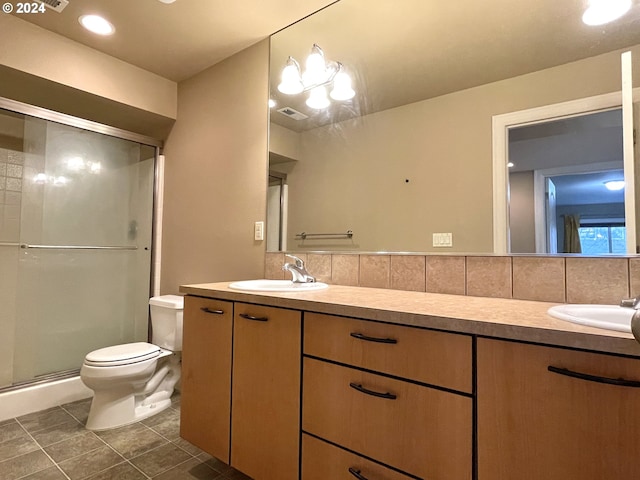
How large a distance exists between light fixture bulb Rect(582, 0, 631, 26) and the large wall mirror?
3cm

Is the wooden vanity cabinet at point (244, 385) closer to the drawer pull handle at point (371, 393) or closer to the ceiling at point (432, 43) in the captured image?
the drawer pull handle at point (371, 393)

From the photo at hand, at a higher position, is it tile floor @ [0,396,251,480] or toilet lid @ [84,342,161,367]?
toilet lid @ [84,342,161,367]

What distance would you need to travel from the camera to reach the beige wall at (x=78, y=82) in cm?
196

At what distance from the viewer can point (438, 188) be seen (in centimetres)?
155

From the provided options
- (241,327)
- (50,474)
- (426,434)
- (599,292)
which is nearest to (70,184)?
(50,474)

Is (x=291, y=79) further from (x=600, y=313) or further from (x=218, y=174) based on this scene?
(x=600, y=313)

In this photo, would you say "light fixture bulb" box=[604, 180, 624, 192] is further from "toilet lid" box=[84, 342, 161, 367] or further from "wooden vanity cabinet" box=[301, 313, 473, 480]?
"toilet lid" box=[84, 342, 161, 367]

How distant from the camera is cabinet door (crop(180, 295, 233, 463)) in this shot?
1.39 m

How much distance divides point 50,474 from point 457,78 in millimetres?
2525

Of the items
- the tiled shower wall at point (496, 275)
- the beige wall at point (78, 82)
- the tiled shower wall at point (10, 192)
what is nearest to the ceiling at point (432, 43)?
the tiled shower wall at point (496, 275)

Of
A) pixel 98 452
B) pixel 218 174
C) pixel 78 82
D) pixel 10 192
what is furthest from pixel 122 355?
pixel 78 82

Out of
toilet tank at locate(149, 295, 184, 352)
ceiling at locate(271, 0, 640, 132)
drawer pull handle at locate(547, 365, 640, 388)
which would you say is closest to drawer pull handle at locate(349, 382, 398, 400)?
drawer pull handle at locate(547, 365, 640, 388)

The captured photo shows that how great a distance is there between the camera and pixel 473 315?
91cm

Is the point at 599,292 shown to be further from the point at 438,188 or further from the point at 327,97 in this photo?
the point at 327,97
